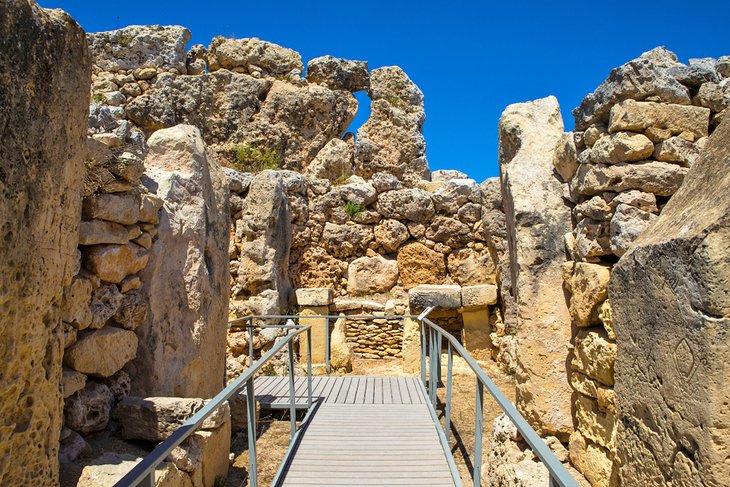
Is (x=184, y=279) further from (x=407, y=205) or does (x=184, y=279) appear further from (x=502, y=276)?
(x=407, y=205)

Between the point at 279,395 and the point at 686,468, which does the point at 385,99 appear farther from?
the point at 686,468

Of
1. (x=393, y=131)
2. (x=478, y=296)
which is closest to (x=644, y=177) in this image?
(x=478, y=296)

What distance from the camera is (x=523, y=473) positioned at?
139 inches

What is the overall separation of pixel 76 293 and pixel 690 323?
2834 millimetres

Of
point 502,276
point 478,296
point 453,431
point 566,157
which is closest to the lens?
point 566,157

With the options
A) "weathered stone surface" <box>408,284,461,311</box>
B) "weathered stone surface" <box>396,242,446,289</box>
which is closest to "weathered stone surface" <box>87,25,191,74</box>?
"weathered stone surface" <box>396,242,446,289</box>

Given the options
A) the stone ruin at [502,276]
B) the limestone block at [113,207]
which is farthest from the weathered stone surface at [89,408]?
the limestone block at [113,207]

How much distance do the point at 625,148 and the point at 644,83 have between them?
0.38 metres

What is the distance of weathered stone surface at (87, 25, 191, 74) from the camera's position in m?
10.1

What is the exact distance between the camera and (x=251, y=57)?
34.4ft

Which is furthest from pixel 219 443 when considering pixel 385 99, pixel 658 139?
pixel 385 99

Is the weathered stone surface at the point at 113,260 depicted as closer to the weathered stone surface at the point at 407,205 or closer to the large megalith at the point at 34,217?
the large megalith at the point at 34,217

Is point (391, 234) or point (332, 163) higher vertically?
point (332, 163)

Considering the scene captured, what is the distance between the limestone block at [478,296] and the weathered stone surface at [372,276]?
4.79 feet
